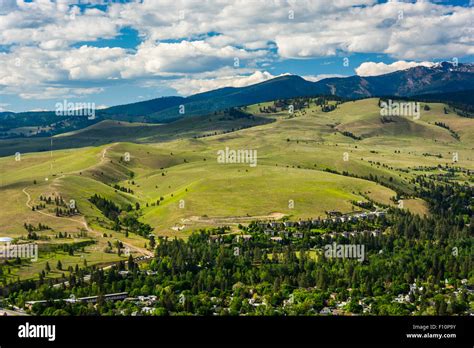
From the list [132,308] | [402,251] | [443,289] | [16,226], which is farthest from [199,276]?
[16,226]
